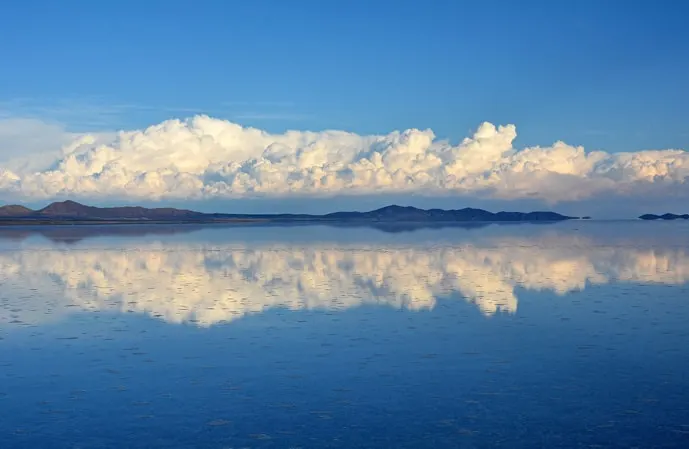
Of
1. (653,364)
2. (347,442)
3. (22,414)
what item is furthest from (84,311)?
(653,364)

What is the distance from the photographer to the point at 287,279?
38.1m

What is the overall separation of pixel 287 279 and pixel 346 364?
66.5 feet

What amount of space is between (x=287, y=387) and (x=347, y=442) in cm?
373

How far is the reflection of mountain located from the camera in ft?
93.7

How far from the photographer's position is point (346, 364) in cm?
1806

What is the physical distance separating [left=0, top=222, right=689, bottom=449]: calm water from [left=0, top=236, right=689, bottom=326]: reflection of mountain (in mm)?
265

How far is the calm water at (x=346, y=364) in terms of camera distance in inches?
510

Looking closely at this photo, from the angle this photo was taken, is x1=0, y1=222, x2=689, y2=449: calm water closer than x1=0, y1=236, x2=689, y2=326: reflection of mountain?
Yes

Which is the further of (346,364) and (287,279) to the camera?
(287,279)

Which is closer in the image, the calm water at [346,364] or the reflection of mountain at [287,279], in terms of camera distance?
the calm water at [346,364]

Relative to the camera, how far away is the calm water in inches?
510

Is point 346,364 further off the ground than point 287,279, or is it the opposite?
point 287,279

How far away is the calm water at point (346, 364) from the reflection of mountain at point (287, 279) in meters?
0.27

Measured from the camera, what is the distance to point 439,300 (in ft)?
97.5
